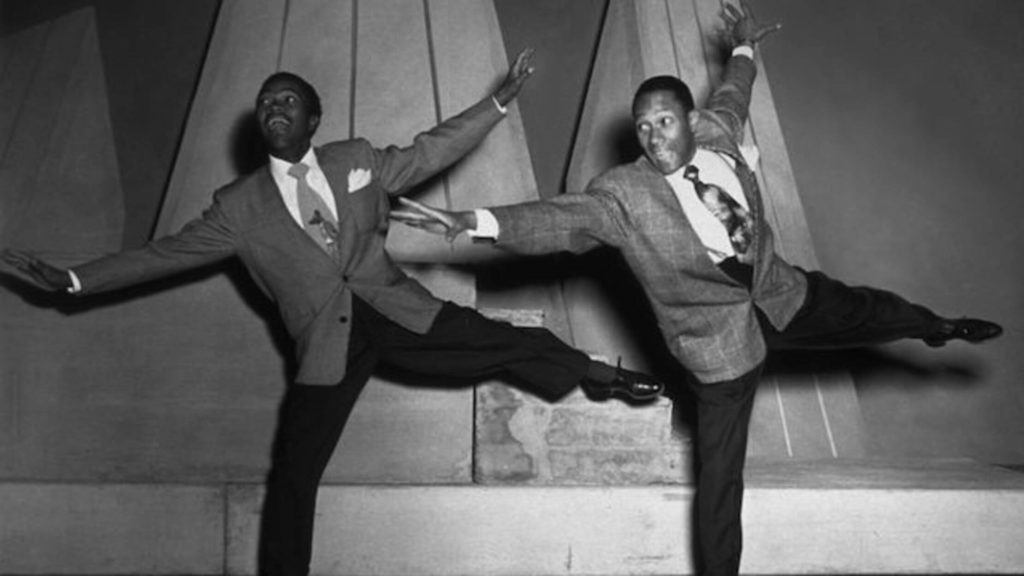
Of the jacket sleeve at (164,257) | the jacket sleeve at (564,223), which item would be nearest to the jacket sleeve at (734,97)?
the jacket sleeve at (564,223)

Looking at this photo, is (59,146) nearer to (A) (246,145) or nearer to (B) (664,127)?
(A) (246,145)

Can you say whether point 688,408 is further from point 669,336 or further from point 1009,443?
point 1009,443

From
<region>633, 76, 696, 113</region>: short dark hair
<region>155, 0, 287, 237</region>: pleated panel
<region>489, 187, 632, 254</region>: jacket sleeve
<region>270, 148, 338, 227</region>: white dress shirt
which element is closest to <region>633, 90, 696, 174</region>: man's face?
<region>633, 76, 696, 113</region>: short dark hair

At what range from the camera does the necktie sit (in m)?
2.58

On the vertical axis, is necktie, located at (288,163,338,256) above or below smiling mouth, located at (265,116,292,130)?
below

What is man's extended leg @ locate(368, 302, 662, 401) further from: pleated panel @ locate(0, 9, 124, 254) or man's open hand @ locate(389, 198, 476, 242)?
pleated panel @ locate(0, 9, 124, 254)

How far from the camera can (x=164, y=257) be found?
2621mm

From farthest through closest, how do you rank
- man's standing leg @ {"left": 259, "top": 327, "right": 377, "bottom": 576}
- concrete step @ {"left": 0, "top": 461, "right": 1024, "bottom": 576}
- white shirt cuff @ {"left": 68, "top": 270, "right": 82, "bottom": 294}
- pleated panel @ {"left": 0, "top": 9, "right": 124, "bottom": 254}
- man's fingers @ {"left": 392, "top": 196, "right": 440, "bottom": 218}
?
pleated panel @ {"left": 0, "top": 9, "right": 124, "bottom": 254}, concrete step @ {"left": 0, "top": 461, "right": 1024, "bottom": 576}, white shirt cuff @ {"left": 68, "top": 270, "right": 82, "bottom": 294}, man's standing leg @ {"left": 259, "top": 327, "right": 377, "bottom": 576}, man's fingers @ {"left": 392, "top": 196, "right": 440, "bottom": 218}

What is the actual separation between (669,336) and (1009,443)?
242 cm

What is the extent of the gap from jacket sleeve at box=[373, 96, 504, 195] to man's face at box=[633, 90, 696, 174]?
477 millimetres

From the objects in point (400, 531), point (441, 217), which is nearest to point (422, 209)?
point (441, 217)

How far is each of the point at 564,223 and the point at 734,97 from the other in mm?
786

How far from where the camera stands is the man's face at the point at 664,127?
250 cm

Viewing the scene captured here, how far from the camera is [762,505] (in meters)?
2.92
